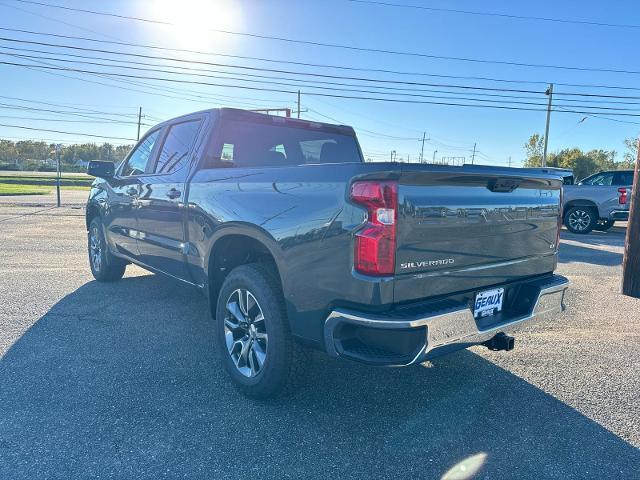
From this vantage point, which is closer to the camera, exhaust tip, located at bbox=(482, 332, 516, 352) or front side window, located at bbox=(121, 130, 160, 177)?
exhaust tip, located at bbox=(482, 332, 516, 352)

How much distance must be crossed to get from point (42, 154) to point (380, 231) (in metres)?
114

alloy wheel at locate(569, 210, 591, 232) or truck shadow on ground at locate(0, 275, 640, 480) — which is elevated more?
alloy wheel at locate(569, 210, 591, 232)

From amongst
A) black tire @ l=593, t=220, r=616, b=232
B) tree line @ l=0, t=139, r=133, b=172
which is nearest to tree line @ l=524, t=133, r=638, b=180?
black tire @ l=593, t=220, r=616, b=232

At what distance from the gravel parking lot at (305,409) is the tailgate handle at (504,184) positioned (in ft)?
4.62

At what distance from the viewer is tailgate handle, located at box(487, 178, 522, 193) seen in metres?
2.68

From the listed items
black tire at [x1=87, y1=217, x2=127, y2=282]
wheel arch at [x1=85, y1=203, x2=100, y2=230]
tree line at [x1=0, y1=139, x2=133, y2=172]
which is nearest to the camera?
black tire at [x1=87, y1=217, x2=127, y2=282]

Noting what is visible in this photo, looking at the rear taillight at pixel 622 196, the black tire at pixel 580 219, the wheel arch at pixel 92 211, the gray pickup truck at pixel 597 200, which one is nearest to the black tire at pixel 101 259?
the wheel arch at pixel 92 211

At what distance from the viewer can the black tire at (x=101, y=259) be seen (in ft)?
18.7

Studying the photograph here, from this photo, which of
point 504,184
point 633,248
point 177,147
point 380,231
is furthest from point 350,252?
point 633,248

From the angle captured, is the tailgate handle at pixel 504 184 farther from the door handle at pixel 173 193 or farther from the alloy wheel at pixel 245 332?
the door handle at pixel 173 193

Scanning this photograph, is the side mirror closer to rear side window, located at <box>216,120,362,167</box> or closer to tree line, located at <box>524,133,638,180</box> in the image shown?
rear side window, located at <box>216,120,362,167</box>

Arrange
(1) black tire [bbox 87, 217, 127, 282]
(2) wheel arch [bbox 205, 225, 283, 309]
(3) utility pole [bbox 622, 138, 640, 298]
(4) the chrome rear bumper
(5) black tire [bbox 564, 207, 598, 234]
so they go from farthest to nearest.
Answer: (5) black tire [bbox 564, 207, 598, 234] → (1) black tire [bbox 87, 217, 127, 282] → (3) utility pole [bbox 622, 138, 640, 298] → (2) wheel arch [bbox 205, 225, 283, 309] → (4) the chrome rear bumper

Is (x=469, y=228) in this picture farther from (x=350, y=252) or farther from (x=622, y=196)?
(x=622, y=196)

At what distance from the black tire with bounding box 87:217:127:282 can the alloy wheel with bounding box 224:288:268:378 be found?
10.2ft
